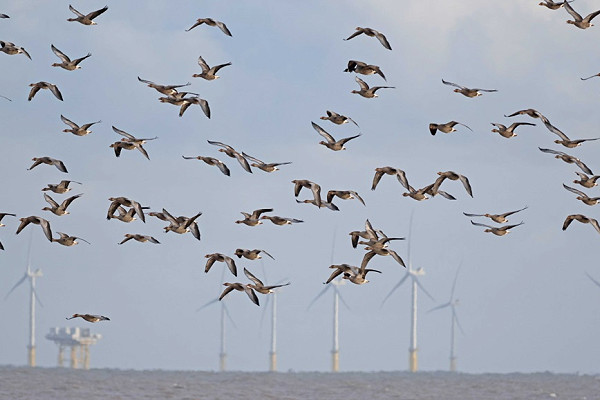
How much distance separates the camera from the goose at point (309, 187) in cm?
6900

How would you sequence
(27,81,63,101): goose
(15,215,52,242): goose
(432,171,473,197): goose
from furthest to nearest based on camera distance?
(27,81,63,101): goose → (432,171,473,197): goose → (15,215,52,242): goose

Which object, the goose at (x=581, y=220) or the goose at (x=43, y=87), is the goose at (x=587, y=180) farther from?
the goose at (x=43, y=87)

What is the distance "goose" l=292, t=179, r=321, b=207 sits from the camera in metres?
69.0

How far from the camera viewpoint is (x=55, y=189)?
72.3 m

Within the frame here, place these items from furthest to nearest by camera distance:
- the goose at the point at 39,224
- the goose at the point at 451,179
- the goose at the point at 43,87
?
the goose at the point at 43,87 < the goose at the point at 451,179 < the goose at the point at 39,224

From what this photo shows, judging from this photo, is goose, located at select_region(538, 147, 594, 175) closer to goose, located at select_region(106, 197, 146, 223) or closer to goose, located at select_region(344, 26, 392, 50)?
goose, located at select_region(344, 26, 392, 50)

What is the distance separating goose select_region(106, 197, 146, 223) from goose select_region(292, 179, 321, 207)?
332 inches

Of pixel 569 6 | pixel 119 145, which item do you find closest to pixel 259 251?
pixel 119 145

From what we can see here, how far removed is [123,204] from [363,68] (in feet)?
44.2

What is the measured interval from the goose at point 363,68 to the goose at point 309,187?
6039 millimetres

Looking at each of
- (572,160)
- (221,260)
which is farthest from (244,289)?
(572,160)

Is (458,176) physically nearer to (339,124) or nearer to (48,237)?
(339,124)

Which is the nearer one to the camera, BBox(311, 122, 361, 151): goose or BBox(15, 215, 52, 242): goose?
BBox(15, 215, 52, 242): goose

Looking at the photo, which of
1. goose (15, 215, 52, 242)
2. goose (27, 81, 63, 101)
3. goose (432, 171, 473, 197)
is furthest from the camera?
goose (27, 81, 63, 101)
